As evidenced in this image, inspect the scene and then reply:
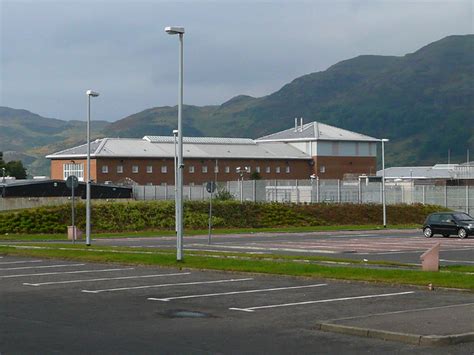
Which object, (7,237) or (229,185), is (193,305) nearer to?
(7,237)

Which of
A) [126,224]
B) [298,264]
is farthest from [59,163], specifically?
[298,264]

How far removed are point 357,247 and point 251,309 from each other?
21.5 m

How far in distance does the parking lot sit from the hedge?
3543 centimetres

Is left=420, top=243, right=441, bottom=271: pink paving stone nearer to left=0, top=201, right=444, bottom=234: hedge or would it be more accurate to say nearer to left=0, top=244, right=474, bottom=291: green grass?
left=0, top=244, right=474, bottom=291: green grass

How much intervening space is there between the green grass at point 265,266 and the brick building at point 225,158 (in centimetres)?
7586

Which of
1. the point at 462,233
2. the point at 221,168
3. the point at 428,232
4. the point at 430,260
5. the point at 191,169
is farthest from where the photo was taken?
the point at 221,168

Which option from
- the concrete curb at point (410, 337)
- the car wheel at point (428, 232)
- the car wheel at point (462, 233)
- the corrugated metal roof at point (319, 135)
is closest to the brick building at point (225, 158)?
the corrugated metal roof at point (319, 135)

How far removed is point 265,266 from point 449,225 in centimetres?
2536

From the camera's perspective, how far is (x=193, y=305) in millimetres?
18484

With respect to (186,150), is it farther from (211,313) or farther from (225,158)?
(211,313)

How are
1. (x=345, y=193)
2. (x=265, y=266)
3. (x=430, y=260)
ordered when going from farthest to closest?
(x=345, y=193), (x=265, y=266), (x=430, y=260)

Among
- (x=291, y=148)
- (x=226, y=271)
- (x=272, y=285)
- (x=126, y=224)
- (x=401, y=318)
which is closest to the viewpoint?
(x=401, y=318)

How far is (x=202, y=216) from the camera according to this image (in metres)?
66.6

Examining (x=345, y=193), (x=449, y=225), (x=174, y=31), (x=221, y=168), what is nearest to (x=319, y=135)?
(x=221, y=168)
